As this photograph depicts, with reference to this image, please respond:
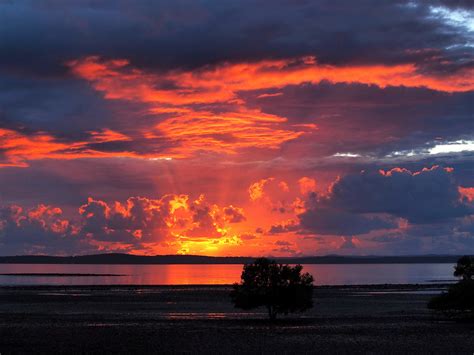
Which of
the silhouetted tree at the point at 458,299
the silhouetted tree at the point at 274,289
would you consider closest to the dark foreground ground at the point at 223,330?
the silhouetted tree at the point at 458,299

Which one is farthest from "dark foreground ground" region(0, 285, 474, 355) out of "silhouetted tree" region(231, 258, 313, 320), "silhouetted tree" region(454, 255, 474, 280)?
"silhouetted tree" region(454, 255, 474, 280)

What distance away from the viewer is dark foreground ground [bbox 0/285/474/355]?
168 feet

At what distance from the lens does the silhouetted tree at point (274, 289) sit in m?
73.4

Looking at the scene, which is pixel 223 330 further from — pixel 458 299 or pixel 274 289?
pixel 458 299

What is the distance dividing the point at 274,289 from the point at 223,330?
11.9 m

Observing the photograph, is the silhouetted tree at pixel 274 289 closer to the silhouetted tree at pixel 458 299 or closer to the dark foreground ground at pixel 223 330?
the dark foreground ground at pixel 223 330

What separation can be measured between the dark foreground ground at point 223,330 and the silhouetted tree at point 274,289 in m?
1.87

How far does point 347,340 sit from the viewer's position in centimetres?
5609

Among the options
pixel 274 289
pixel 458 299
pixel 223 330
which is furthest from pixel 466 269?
pixel 223 330

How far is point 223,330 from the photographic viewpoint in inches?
2478

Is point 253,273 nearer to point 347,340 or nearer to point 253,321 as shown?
point 253,321

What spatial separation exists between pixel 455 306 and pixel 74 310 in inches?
1809

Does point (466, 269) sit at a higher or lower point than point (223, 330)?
higher

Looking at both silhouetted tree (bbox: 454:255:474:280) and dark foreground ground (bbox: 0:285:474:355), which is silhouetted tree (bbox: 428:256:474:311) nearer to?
dark foreground ground (bbox: 0:285:474:355)
